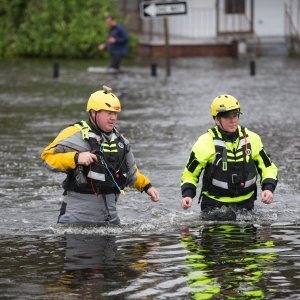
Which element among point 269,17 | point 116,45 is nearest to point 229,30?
point 269,17

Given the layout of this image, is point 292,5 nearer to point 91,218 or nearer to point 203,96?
point 203,96

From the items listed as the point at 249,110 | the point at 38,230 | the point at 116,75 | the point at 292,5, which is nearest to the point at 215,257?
the point at 38,230

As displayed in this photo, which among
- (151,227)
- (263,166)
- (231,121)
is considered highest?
(231,121)

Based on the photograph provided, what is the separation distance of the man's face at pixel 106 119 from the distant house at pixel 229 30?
30.9m

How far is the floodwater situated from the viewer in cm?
923

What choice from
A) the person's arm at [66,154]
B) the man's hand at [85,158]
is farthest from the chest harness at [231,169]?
the man's hand at [85,158]

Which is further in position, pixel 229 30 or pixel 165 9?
pixel 229 30

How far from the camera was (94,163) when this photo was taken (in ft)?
35.7

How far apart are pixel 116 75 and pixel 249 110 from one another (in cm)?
1057

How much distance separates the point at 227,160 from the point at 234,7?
32571 millimetres

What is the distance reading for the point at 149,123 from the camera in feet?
74.0

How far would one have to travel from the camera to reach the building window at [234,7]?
4361 centimetres

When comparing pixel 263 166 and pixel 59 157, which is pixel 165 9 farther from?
pixel 59 157

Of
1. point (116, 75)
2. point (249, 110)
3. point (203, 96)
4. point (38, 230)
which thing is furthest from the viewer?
point (116, 75)
